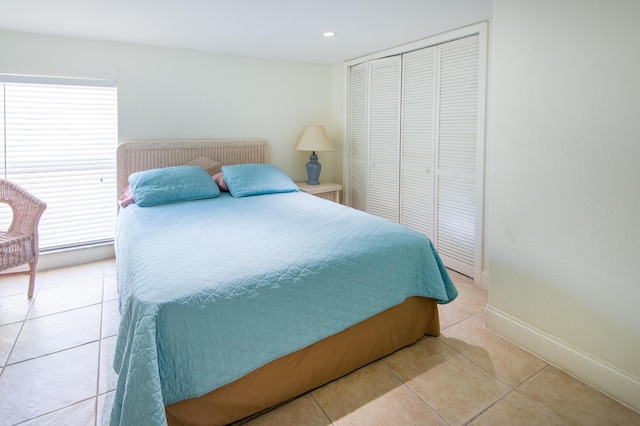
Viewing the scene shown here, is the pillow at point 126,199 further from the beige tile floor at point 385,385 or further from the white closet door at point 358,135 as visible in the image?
the white closet door at point 358,135

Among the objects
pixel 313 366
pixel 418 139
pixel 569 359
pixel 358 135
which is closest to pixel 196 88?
pixel 358 135

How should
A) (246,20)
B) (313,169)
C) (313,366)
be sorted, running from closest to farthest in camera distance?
1. (313,366)
2. (246,20)
3. (313,169)

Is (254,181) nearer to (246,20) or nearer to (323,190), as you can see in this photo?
(323,190)

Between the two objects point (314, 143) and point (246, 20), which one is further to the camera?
point (314, 143)

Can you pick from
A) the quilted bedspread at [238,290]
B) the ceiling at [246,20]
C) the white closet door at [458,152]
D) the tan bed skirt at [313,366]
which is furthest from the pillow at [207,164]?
the tan bed skirt at [313,366]

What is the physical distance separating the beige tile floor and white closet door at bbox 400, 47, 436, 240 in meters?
1.30

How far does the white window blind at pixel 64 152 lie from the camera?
3.15 m

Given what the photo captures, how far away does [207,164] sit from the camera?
382 centimetres

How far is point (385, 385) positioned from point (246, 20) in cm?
262

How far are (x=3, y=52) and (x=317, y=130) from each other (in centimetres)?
281

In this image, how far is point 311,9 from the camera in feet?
8.29

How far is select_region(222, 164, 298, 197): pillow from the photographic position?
340 cm

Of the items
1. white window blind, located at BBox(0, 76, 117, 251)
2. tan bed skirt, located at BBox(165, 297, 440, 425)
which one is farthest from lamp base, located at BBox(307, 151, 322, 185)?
tan bed skirt, located at BBox(165, 297, 440, 425)

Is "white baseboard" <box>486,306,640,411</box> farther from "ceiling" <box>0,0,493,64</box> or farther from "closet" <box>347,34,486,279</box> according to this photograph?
"ceiling" <box>0,0,493,64</box>
